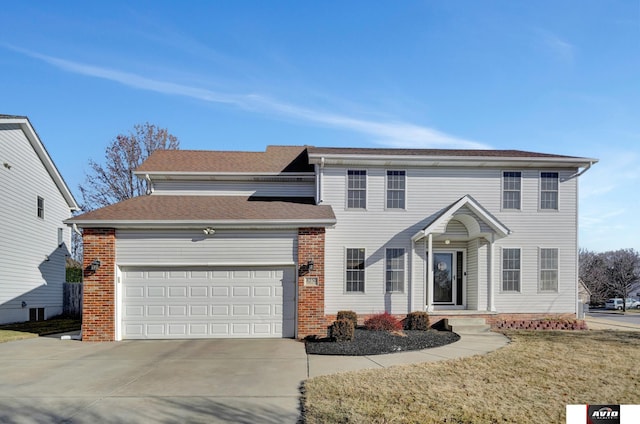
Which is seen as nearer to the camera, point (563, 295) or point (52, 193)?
point (563, 295)

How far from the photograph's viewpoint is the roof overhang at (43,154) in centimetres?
1867

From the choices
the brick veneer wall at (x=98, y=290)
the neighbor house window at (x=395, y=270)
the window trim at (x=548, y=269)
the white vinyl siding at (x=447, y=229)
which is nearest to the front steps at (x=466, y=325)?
the white vinyl siding at (x=447, y=229)

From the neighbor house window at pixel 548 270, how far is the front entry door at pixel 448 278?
106 inches

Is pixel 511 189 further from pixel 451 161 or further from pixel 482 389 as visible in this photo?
pixel 482 389

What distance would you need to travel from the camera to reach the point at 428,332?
14141 millimetres

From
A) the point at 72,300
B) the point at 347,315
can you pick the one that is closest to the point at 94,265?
the point at 347,315

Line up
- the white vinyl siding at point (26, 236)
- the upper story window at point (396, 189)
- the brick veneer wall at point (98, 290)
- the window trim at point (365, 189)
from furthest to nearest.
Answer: the white vinyl siding at point (26, 236), the upper story window at point (396, 189), the window trim at point (365, 189), the brick veneer wall at point (98, 290)

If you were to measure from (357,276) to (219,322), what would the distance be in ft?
15.5

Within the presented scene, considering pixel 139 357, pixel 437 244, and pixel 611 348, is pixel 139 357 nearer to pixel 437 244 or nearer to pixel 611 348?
pixel 437 244

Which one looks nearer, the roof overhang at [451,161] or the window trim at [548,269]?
the roof overhang at [451,161]

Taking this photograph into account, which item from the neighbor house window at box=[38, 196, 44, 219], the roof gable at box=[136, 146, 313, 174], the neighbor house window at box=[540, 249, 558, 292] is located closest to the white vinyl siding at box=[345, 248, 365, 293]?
the roof gable at box=[136, 146, 313, 174]

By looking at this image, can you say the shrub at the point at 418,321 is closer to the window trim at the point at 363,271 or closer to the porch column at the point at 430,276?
the porch column at the point at 430,276

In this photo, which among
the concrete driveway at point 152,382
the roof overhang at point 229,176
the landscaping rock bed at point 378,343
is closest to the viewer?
the concrete driveway at point 152,382

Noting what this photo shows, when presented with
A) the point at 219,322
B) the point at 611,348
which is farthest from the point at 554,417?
the point at 219,322
